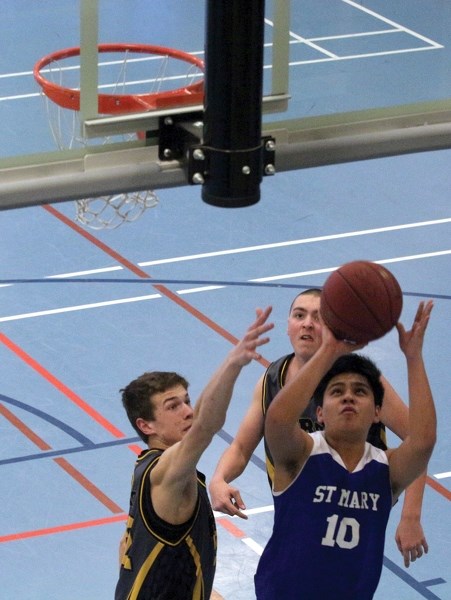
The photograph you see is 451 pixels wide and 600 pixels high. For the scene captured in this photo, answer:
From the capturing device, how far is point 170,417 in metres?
4.89

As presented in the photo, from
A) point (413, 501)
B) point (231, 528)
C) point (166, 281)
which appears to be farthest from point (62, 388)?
point (413, 501)

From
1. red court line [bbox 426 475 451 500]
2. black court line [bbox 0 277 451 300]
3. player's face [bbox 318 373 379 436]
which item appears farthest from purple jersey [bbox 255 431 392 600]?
black court line [bbox 0 277 451 300]

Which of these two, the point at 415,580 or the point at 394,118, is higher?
the point at 394,118

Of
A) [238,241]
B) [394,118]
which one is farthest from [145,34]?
[394,118]

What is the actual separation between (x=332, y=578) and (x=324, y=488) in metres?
0.29

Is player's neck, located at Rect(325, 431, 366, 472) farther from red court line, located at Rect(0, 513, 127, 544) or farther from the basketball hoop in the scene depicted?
red court line, located at Rect(0, 513, 127, 544)

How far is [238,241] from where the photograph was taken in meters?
10.9

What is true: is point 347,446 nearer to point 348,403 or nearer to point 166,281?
point 348,403

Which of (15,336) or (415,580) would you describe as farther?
(15,336)

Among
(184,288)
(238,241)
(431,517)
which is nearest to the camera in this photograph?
(431,517)

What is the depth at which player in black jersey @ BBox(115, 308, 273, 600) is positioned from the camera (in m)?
4.73

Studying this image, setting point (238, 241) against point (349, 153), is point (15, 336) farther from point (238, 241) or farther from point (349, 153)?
point (349, 153)

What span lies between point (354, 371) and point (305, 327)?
2.32 feet

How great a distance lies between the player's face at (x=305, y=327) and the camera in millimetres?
5289
